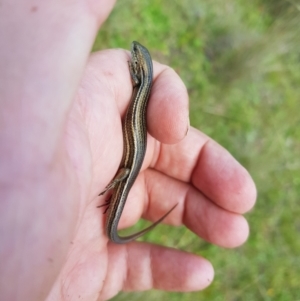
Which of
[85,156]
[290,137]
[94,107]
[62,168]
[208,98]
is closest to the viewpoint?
[62,168]

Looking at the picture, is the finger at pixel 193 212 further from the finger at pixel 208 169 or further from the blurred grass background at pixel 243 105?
the blurred grass background at pixel 243 105

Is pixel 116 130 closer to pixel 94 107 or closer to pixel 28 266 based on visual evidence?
pixel 94 107

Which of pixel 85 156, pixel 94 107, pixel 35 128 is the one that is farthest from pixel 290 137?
pixel 35 128

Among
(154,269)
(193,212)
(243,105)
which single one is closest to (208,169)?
(193,212)

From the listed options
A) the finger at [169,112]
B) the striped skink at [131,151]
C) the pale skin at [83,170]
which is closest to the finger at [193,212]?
the pale skin at [83,170]

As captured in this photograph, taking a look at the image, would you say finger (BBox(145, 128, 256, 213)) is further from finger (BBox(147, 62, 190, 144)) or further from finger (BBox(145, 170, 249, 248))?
finger (BBox(147, 62, 190, 144))

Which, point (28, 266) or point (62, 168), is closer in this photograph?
point (28, 266)

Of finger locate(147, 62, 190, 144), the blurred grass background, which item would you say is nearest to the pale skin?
finger locate(147, 62, 190, 144)

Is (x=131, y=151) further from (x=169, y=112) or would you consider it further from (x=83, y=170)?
(x=83, y=170)
